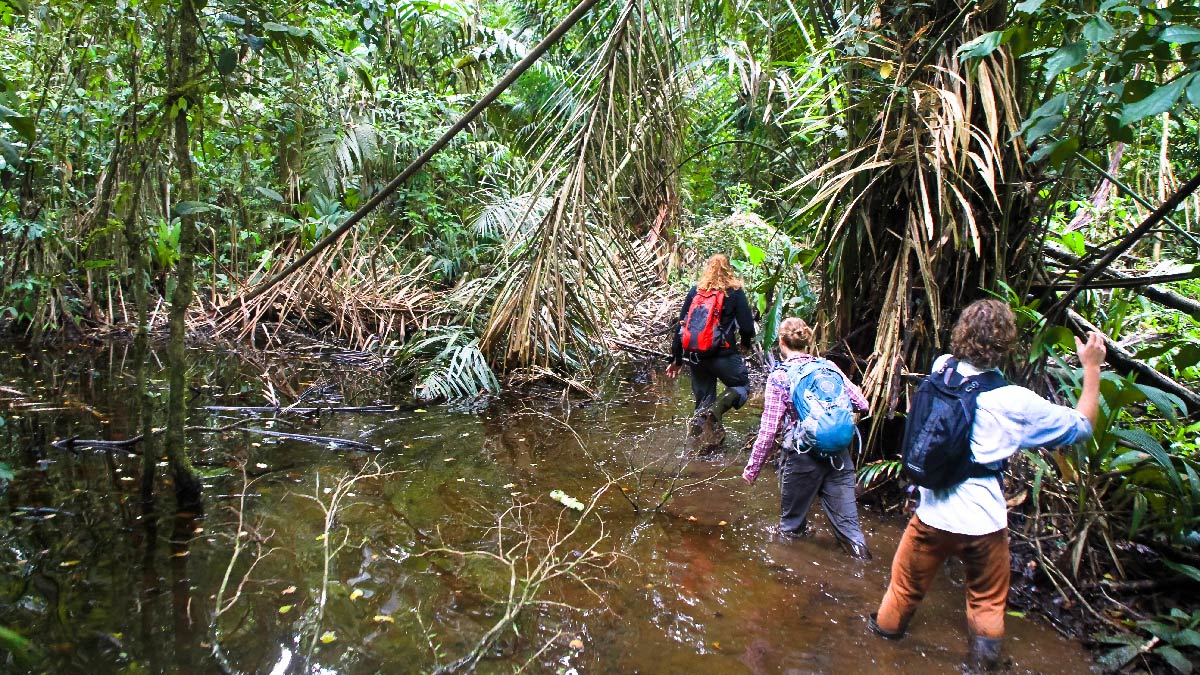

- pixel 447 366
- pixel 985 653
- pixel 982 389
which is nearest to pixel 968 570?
pixel 985 653

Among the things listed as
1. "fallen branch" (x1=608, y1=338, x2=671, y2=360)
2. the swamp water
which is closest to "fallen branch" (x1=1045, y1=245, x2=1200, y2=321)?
the swamp water

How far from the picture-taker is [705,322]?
571 cm

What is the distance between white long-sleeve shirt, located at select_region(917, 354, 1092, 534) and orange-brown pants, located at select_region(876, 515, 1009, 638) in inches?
2.1

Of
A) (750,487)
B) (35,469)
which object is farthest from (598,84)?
(35,469)

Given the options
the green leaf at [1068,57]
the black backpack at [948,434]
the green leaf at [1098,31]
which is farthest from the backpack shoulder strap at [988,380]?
the green leaf at [1098,31]

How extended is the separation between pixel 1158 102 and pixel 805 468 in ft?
8.80

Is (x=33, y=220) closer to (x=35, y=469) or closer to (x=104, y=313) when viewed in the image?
(x=104, y=313)

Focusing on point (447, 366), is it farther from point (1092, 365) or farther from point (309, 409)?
point (1092, 365)

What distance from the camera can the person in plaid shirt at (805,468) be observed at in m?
4.02

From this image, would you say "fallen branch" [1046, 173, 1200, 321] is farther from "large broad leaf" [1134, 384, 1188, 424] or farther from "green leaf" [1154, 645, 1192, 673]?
"green leaf" [1154, 645, 1192, 673]

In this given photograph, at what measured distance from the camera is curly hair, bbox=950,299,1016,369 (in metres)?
2.82

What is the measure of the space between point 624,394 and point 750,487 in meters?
2.78

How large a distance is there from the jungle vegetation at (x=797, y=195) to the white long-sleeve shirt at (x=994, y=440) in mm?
772

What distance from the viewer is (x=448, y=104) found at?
10.3 m
